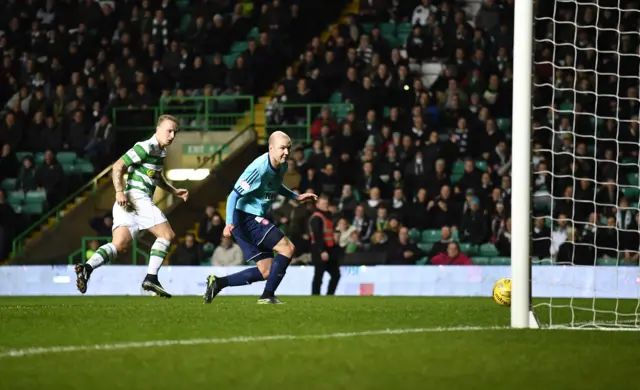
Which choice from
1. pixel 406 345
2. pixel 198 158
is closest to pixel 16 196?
pixel 198 158

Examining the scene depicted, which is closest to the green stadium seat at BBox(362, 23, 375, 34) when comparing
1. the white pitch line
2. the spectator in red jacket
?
the spectator in red jacket

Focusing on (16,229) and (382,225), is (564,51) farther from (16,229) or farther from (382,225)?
(16,229)

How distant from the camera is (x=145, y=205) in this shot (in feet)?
38.3

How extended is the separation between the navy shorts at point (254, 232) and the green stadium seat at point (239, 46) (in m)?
12.7

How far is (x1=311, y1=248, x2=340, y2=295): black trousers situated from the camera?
659 inches

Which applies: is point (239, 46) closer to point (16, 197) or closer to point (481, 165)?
point (16, 197)

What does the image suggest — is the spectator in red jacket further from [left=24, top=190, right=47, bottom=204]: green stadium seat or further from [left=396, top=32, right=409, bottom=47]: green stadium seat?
[left=24, top=190, right=47, bottom=204]: green stadium seat

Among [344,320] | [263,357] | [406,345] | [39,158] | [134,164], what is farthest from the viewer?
[39,158]

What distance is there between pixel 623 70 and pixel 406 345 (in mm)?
14856

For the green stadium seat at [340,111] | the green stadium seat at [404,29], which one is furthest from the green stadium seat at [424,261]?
the green stadium seat at [404,29]

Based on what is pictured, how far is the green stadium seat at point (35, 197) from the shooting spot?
68.3ft

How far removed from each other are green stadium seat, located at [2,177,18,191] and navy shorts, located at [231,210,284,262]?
11.1m

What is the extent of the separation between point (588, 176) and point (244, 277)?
8.75 meters

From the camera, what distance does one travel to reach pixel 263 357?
6301mm
